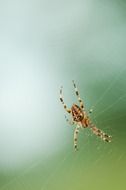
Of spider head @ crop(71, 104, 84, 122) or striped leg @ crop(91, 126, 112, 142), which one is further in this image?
striped leg @ crop(91, 126, 112, 142)

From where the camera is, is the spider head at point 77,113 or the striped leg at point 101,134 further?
the striped leg at point 101,134

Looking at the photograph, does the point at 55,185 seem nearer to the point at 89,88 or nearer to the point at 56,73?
the point at 89,88

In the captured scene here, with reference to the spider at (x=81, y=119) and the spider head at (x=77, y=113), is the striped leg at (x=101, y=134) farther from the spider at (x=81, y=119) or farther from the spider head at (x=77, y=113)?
the spider head at (x=77, y=113)

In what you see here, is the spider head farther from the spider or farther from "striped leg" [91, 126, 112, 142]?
"striped leg" [91, 126, 112, 142]

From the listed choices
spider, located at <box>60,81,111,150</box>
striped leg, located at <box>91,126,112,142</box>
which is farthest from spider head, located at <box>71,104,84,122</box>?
striped leg, located at <box>91,126,112,142</box>

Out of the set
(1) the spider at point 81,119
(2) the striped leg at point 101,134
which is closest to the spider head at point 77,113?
(1) the spider at point 81,119

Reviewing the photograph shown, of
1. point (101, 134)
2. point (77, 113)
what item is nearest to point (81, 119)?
point (77, 113)

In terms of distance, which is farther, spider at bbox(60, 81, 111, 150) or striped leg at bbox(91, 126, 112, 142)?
striped leg at bbox(91, 126, 112, 142)

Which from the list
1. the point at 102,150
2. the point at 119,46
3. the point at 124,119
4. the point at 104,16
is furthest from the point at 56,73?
the point at 102,150

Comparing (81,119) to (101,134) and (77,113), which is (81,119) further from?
(101,134)
